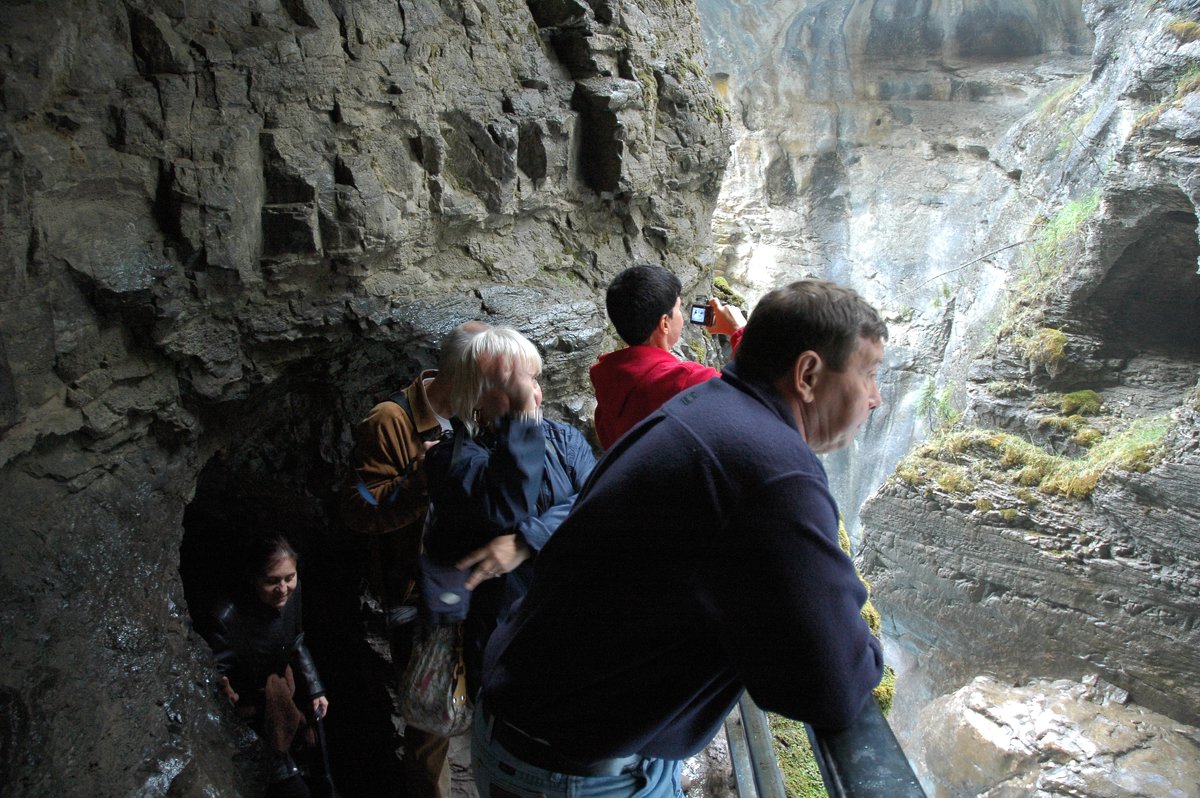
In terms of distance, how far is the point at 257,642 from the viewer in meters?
3.07

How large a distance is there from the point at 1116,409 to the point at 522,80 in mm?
16551

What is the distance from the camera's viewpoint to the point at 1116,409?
52.1ft

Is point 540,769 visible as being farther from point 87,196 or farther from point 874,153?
point 874,153

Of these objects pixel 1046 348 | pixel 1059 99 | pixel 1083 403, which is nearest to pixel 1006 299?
pixel 1046 348

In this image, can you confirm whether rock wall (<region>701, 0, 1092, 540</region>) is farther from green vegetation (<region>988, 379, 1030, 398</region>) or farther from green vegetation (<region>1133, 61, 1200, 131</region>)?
green vegetation (<region>1133, 61, 1200, 131</region>)

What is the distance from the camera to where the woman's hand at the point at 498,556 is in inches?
77.7

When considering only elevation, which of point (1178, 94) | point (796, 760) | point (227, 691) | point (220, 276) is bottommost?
point (796, 760)

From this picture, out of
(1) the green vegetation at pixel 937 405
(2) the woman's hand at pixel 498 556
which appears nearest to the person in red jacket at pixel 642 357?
(2) the woman's hand at pixel 498 556

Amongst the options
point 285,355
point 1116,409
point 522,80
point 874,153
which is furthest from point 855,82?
point 285,355

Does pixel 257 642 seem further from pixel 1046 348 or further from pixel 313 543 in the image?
pixel 1046 348

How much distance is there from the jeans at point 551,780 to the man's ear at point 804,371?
0.70 meters

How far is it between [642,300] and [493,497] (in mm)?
998

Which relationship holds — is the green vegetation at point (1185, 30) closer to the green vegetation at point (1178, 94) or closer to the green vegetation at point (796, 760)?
the green vegetation at point (1178, 94)

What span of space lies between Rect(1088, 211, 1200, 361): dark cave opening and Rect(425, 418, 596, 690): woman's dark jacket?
56.4 ft
